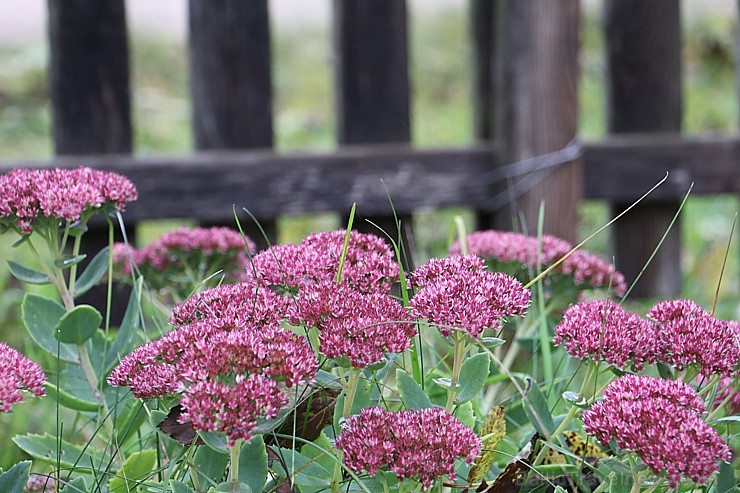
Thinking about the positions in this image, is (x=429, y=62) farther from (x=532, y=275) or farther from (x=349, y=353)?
(x=349, y=353)

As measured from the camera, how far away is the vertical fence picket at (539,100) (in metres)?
2.97

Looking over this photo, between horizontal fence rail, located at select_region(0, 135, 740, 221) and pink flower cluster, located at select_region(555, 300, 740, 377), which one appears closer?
pink flower cluster, located at select_region(555, 300, 740, 377)

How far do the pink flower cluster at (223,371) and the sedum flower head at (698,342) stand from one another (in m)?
0.46

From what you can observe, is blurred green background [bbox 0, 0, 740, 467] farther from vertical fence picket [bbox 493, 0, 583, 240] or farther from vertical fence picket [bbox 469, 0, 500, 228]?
vertical fence picket [bbox 493, 0, 583, 240]

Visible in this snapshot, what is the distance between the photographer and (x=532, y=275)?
1585 millimetres

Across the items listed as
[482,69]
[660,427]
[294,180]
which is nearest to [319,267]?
[660,427]

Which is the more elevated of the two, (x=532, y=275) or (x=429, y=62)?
(x=429, y=62)

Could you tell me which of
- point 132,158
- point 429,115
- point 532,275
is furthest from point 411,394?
point 429,115

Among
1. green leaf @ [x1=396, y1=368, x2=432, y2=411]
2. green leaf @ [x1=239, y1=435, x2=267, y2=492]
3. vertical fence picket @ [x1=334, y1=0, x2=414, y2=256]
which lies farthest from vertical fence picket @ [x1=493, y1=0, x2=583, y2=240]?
green leaf @ [x1=239, y1=435, x2=267, y2=492]

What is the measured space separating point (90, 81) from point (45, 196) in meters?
1.89

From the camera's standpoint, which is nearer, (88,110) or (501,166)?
(88,110)

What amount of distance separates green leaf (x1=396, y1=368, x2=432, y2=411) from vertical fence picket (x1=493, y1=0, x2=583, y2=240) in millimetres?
2016

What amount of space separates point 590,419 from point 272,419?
0.36 metres

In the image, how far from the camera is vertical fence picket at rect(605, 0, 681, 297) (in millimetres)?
3418
